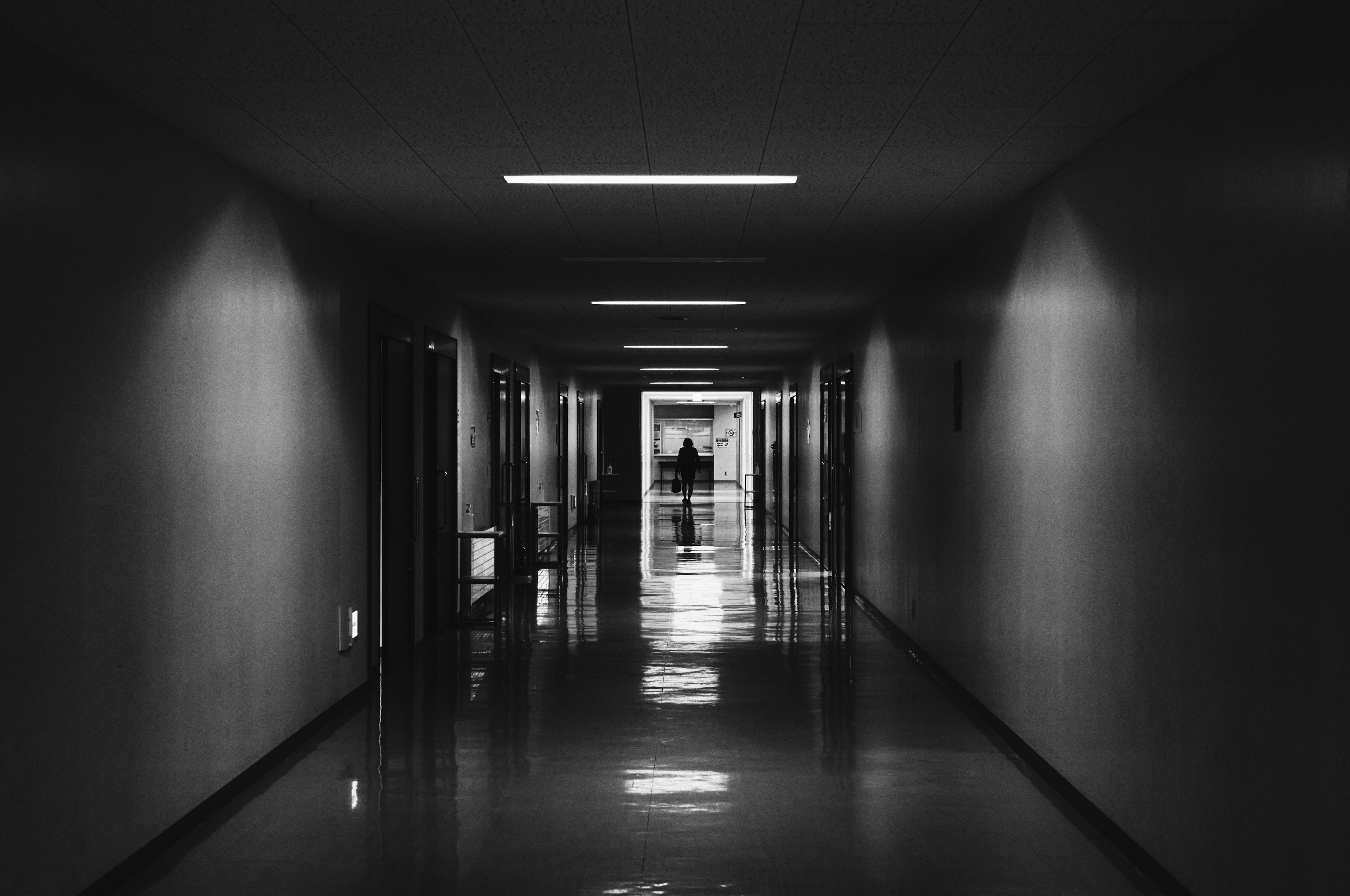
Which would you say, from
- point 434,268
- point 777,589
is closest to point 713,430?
point 777,589

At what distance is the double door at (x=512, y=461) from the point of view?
11.0 meters

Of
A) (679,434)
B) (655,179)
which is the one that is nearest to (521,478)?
(655,179)

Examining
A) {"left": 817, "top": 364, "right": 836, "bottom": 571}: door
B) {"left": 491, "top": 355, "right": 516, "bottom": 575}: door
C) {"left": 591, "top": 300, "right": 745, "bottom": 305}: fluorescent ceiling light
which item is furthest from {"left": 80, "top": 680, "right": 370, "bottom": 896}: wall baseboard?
{"left": 817, "top": 364, "right": 836, "bottom": 571}: door

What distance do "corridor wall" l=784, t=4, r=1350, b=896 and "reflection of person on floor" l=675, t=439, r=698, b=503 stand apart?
18557mm

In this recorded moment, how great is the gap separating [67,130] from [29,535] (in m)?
1.21

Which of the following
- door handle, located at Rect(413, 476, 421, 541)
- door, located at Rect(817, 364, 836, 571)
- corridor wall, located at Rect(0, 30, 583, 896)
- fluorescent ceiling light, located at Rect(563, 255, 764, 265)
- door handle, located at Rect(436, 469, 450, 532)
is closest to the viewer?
corridor wall, located at Rect(0, 30, 583, 896)

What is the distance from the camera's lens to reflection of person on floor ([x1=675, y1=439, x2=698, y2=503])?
24.4m

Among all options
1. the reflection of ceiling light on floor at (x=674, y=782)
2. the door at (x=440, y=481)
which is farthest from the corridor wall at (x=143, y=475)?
the door at (x=440, y=481)

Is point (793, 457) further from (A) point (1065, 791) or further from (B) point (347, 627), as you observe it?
(A) point (1065, 791)

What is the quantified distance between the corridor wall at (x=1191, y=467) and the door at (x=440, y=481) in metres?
4.08

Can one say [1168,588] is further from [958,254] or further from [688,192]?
[958,254]

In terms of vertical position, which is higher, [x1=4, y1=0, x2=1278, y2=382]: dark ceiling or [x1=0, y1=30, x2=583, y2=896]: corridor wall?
[x1=4, y1=0, x2=1278, y2=382]: dark ceiling

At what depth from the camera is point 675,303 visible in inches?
362

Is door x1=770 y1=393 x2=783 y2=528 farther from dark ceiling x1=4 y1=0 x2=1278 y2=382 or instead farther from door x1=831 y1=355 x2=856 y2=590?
dark ceiling x1=4 y1=0 x2=1278 y2=382
